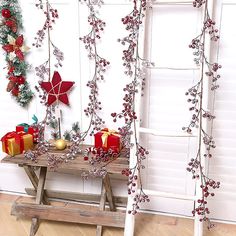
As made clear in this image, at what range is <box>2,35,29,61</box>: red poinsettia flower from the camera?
7.15 ft

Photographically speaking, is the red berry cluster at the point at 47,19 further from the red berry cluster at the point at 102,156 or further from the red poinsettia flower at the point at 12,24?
the red berry cluster at the point at 102,156

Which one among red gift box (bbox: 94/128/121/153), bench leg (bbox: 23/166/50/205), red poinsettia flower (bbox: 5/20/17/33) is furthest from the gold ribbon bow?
red poinsettia flower (bbox: 5/20/17/33)

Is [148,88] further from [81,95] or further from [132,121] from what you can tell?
[81,95]

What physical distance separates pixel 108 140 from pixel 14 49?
0.80 metres

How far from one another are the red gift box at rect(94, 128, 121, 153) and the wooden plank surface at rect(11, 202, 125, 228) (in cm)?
39

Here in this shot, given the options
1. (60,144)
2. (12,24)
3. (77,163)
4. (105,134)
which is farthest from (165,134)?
(12,24)

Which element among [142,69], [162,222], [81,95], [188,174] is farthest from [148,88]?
[162,222]

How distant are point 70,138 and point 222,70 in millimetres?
1026

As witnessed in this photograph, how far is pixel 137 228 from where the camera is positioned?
2262mm

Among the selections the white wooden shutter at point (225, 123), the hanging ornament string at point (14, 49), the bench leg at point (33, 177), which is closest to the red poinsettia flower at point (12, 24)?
the hanging ornament string at point (14, 49)

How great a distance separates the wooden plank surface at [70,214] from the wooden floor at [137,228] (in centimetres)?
9

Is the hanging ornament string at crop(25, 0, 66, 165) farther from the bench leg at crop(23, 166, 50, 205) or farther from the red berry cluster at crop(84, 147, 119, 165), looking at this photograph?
the red berry cluster at crop(84, 147, 119, 165)

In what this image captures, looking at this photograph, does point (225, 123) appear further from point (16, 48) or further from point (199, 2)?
point (16, 48)

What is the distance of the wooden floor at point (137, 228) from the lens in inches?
87.0
